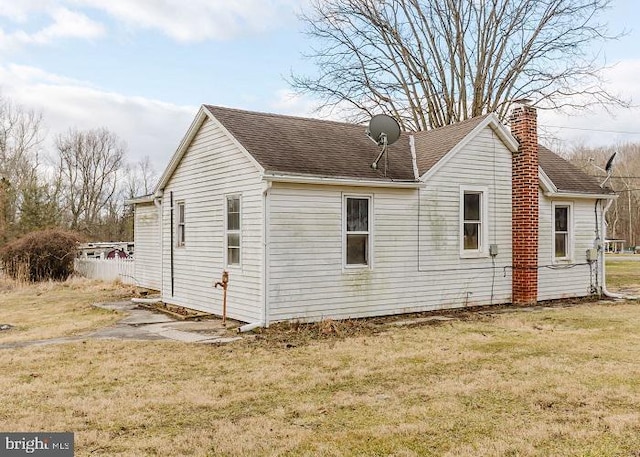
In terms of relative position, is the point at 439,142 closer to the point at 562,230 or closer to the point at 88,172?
the point at 562,230

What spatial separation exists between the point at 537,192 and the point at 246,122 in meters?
7.26

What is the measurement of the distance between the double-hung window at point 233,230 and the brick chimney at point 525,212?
22.2 ft

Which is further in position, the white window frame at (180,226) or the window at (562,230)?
the window at (562,230)

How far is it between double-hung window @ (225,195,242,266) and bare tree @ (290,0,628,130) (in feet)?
51.2

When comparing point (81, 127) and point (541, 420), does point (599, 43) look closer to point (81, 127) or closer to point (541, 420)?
point (541, 420)

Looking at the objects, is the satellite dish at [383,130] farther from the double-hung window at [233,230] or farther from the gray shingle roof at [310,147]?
the double-hung window at [233,230]

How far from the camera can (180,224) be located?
12883 millimetres

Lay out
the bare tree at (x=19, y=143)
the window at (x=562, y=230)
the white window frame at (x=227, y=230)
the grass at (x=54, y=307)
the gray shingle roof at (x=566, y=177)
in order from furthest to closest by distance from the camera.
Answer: the bare tree at (x=19, y=143) → the gray shingle roof at (x=566, y=177) → the window at (x=562, y=230) → the white window frame at (x=227, y=230) → the grass at (x=54, y=307)

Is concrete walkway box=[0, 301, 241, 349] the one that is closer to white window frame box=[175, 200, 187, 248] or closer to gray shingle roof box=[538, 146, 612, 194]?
white window frame box=[175, 200, 187, 248]

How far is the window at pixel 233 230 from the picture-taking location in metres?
10.6

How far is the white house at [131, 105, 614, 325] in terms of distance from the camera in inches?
393

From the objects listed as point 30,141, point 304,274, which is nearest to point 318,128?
point 304,274
